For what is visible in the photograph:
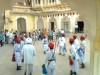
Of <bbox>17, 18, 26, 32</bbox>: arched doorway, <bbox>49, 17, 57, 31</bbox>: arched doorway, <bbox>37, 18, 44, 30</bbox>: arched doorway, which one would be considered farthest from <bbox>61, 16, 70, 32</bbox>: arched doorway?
<bbox>17, 18, 26, 32</bbox>: arched doorway

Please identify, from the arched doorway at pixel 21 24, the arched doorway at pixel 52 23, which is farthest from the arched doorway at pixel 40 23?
the arched doorway at pixel 21 24

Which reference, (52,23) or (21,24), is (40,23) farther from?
(21,24)

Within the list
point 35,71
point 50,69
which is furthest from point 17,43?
point 50,69

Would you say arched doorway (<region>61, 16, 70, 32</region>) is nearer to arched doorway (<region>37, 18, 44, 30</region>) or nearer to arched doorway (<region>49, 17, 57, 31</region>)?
arched doorway (<region>49, 17, 57, 31</region>)

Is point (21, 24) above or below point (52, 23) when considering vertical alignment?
below

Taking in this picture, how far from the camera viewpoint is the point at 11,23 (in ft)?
114

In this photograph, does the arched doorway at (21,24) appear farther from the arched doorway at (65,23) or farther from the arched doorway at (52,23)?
the arched doorway at (65,23)

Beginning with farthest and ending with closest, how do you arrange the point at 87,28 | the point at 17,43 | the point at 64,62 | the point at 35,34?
1. the point at 35,34
2. the point at 64,62
3. the point at 17,43
4. the point at 87,28

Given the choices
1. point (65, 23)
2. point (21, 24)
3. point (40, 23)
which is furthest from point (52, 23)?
point (21, 24)

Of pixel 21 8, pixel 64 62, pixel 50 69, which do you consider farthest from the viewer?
pixel 21 8

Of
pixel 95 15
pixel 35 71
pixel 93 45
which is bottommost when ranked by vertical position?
pixel 35 71

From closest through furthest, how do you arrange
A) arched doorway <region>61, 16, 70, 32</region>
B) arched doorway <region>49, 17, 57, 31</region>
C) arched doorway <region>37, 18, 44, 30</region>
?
1. arched doorway <region>61, 16, 70, 32</region>
2. arched doorway <region>49, 17, 57, 31</region>
3. arched doorway <region>37, 18, 44, 30</region>

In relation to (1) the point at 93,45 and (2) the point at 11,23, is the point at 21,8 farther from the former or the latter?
(1) the point at 93,45

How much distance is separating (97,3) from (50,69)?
572 cm
